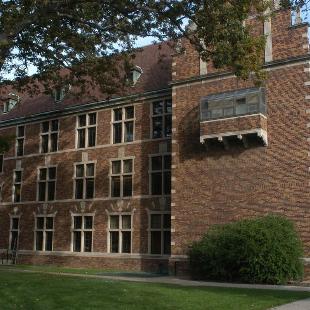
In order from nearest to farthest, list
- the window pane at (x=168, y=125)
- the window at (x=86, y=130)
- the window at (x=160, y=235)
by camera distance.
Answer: the window at (x=160, y=235), the window pane at (x=168, y=125), the window at (x=86, y=130)

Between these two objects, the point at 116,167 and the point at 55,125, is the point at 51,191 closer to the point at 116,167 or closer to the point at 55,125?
the point at 55,125

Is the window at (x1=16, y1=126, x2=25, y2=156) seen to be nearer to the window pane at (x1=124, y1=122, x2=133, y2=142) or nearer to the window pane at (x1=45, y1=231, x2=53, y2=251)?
the window pane at (x1=45, y1=231, x2=53, y2=251)

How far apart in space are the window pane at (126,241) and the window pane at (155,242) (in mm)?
1456

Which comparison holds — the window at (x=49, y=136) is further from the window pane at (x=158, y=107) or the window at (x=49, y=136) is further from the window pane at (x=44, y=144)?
the window pane at (x=158, y=107)

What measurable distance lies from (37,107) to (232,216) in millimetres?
17120

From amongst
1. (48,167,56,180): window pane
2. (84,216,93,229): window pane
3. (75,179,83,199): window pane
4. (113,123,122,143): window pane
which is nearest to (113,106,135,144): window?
(113,123,122,143): window pane

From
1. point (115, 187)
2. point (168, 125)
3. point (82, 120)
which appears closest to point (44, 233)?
point (115, 187)

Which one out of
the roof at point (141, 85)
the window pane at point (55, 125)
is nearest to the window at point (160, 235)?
the roof at point (141, 85)

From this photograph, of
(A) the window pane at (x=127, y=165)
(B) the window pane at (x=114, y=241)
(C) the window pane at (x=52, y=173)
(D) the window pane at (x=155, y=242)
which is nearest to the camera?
(D) the window pane at (x=155, y=242)

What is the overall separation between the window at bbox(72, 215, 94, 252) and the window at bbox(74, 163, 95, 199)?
1257 mm

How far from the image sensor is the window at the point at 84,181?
96.6 ft

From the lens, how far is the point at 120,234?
2731 centimetres

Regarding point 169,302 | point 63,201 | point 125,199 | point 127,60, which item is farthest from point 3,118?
point 169,302

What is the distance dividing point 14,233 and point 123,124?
34.5 feet
